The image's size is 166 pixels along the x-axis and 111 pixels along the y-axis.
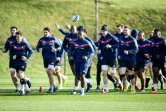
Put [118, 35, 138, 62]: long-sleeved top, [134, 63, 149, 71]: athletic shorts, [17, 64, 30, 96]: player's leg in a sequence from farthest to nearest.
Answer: [134, 63, 149, 71]: athletic shorts < [118, 35, 138, 62]: long-sleeved top < [17, 64, 30, 96]: player's leg

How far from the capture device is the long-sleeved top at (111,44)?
23.6 m

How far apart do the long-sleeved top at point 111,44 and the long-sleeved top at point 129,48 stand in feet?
0.67

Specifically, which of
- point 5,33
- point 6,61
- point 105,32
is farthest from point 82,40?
point 5,33

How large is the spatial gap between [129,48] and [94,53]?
122 centimetres

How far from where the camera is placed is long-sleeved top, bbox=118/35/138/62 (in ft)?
76.8

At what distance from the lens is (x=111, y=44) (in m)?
23.7

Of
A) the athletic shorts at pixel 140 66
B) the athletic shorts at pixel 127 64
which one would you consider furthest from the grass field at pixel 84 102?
A: the athletic shorts at pixel 140 66

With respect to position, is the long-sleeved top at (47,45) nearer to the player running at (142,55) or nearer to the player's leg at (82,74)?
the player's leg at (82,74)

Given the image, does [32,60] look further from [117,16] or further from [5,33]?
[117,16]

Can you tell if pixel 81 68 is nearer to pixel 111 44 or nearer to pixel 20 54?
pixel 111 44

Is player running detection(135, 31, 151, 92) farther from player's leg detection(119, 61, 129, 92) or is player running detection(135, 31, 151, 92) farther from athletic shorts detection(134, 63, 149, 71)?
player's leg detection(119, 61, 129, 92)

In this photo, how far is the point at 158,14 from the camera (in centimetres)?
7494

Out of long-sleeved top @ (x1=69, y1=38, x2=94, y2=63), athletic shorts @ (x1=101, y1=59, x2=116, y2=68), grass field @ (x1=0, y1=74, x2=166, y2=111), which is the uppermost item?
long-sleeved top @ (x1=69, y1=38, x2=94, y2=63)

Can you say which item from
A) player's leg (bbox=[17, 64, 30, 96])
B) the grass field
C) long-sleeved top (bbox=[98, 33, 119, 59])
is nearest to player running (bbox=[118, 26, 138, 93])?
long-sleeved top (bbox=[98, 33, 119, 59])
